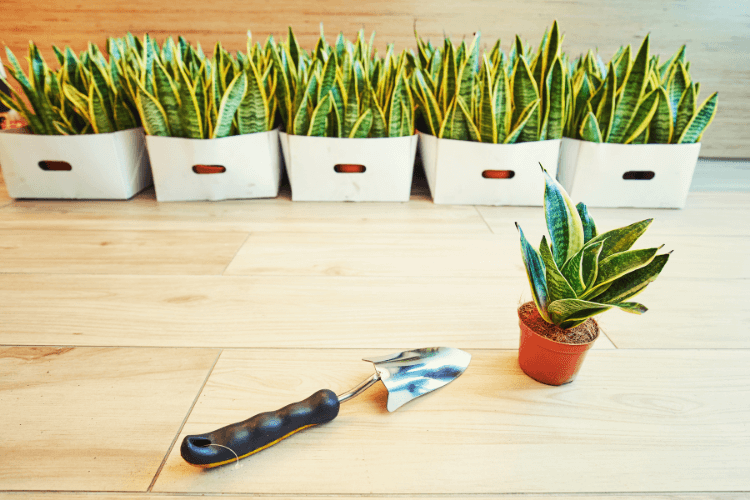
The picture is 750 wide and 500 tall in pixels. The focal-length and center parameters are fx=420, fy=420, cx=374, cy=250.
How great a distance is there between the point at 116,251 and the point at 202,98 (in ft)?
1.45

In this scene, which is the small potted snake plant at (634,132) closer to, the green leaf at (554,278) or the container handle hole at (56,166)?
the green leaf at (554,278)

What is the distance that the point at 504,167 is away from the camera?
1.09 m

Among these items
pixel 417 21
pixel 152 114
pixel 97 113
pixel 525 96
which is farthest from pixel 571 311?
pixel 417 21

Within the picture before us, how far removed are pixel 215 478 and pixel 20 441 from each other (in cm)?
22

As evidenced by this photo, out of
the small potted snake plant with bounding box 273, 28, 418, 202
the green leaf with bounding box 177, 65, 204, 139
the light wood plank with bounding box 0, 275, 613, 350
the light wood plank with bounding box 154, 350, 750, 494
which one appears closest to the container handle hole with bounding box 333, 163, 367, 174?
the small potted snake plant with bounding box 273, 28, 418, 202

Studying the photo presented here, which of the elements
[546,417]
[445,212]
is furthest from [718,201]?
[546,417]

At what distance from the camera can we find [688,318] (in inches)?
26.2

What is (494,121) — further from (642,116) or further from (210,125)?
(210,125)

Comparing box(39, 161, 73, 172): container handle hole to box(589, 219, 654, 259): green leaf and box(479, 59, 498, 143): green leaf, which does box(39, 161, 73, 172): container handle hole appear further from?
box(589, 219, 654, 259): green leaf

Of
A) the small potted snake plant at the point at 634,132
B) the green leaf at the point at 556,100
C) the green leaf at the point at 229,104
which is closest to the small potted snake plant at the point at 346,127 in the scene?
the green leaf at the point at 229,104

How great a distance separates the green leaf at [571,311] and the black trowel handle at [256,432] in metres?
0.26

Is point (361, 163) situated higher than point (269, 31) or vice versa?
point (269, 31)

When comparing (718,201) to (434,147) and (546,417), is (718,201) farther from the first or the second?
(546,417)

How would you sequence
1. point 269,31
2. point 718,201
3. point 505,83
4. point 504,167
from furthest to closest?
1. point 269,31
2. point 718,201
3. point 504,167
4. point 505,83
